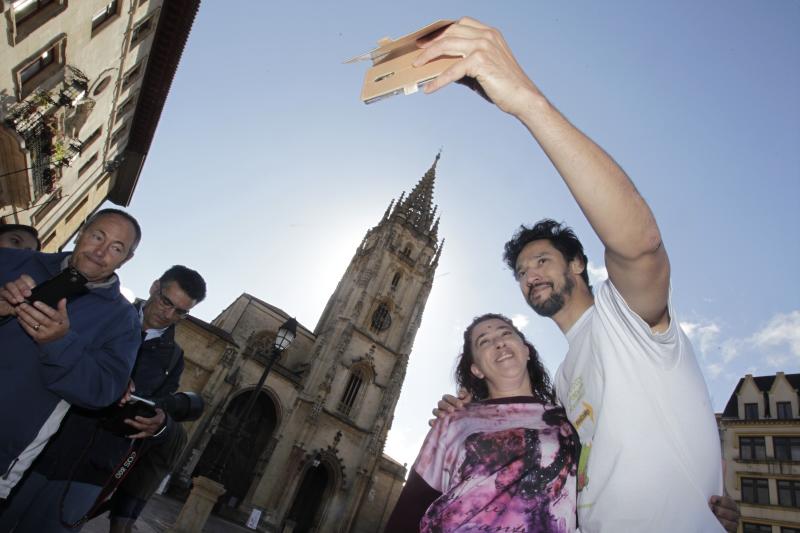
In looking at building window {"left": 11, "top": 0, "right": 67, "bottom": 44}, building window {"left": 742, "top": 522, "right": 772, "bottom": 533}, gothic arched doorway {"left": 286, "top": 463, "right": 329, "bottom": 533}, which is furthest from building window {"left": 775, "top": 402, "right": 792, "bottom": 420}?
building window {"left": 11, "top": 0, "right": 67, "bottom": 44}

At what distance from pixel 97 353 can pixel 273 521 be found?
81.4 feet

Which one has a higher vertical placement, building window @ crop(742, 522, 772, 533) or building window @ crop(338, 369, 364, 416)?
building window @ crop(338, 369, 364, 416)

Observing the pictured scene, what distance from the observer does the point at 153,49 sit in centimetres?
1502

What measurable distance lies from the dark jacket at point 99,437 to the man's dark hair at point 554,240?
249 centimetres

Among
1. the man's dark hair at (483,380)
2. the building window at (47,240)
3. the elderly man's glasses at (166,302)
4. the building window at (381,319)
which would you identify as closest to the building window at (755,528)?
the building window at (381,319)

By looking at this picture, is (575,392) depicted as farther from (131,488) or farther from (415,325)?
(415,325)

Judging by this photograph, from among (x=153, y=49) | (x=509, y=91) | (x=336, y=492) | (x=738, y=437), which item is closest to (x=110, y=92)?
(x=153, y=49)

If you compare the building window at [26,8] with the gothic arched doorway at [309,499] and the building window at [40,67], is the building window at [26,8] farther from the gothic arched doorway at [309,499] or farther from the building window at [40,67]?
the gothic arched doorway at [309,499]

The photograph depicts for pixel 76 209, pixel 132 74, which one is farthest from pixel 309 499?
pixel 132 74

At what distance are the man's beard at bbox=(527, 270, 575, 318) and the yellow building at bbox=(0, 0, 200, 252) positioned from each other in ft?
Answer: 38.3

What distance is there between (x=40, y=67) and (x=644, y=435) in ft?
49.4

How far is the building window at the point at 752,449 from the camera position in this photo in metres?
21.0

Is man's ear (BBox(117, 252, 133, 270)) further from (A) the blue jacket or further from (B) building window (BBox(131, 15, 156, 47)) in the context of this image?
(B) building window (BBox(131, 15, 156, 47))

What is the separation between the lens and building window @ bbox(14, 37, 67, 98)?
9.73 metres
